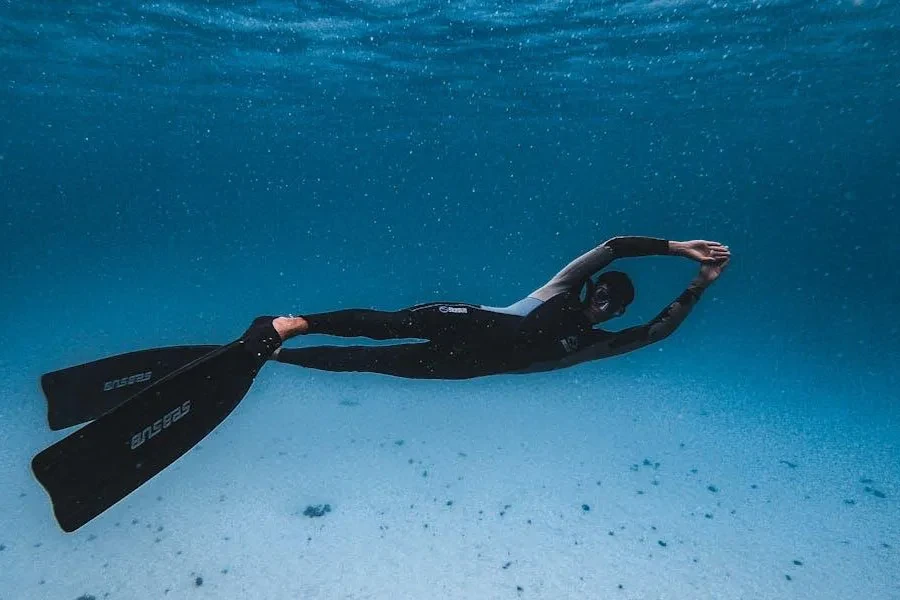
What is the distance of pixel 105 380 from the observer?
16.1 feet

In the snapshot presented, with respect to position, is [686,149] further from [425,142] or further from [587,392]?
[587,392]

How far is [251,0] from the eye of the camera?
612 inches

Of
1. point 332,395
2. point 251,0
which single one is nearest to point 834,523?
point 332,395

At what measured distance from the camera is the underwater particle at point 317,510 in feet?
23.7

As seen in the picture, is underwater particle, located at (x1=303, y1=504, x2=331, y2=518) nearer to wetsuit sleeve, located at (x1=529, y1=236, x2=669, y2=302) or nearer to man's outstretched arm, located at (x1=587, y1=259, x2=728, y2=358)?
wetsuit sleeve, located at (x1=529, y1=236, x2=669, y2=302)

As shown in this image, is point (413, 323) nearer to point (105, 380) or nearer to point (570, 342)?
point (570, 342)

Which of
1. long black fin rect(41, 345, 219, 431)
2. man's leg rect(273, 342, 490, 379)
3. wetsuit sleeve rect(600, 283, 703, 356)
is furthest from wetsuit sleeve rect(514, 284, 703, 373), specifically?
long black fin rect(41, 345, 219, 431)

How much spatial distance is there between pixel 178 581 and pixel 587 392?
10.1 metres

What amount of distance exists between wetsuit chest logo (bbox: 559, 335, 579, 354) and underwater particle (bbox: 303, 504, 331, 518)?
4.48m

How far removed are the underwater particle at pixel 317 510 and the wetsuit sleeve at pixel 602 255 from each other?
4655 mm

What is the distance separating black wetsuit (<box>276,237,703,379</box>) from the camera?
4.68 m

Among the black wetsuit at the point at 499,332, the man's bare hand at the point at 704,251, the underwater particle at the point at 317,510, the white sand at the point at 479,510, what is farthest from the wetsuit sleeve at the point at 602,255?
the underwater particle at the point at 317,510

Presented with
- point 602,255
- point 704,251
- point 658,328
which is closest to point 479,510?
point 658,328

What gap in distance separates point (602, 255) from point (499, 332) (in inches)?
47.6
